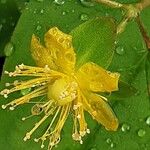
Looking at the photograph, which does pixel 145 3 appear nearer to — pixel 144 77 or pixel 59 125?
pixel 144 77

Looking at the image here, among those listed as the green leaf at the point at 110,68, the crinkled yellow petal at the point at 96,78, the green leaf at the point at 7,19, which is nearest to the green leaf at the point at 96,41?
the crinkled yellow petal at the point at 96,78

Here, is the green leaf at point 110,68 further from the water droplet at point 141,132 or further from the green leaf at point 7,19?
the green leaf at point 7,19

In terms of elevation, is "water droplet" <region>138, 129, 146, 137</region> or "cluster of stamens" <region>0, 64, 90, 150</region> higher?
"cluster of stamens" <region>0, 64, 90, 150</region>

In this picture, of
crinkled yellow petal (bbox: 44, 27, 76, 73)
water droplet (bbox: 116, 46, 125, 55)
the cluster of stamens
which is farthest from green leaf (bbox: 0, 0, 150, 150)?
crinkled yellow petal (bbox: 44, 27, 76, 73)

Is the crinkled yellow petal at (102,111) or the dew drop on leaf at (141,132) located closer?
the crinkled yellow petal at (102,111)

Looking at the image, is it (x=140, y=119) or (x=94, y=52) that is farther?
(x=140, y=119)

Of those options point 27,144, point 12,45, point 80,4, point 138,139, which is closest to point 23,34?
point 12,45

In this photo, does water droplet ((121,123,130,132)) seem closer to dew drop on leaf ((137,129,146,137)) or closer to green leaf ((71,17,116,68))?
dew drop on leaf ((137,129,146,137))
